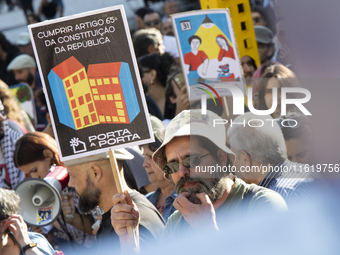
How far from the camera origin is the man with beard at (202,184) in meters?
2.49

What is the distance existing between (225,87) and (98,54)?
1522 millimetres

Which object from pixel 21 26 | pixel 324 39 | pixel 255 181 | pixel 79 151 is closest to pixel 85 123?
pixel 79 151

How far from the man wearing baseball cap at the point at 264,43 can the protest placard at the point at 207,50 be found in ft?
5.15

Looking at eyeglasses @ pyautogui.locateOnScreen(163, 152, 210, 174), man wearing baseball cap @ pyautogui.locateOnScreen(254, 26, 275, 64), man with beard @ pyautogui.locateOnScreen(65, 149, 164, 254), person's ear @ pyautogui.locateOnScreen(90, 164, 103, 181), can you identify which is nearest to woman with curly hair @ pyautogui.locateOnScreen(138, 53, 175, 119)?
man wearing baseball cap @ pyautogui.locateOnScreen(254, 26, 275, 64)

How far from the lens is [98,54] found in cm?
279

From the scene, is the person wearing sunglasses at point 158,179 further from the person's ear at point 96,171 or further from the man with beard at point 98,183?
the person's ear at point 96,171

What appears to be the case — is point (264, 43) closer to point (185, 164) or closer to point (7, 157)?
point (7, 157)

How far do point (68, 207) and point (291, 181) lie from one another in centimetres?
206

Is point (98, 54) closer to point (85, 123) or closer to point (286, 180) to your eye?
point (85, 123)

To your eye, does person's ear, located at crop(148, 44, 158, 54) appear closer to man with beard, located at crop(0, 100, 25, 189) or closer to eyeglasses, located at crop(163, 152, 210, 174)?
man with beard, located at crop(0, 100, 25, 189)

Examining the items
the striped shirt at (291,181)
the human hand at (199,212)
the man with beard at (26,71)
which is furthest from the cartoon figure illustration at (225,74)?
the man with beard at (26,71)

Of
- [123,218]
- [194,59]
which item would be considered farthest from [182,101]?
[123,218]

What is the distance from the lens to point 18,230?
3293 mm

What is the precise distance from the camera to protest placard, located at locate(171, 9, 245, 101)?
13.6ft
